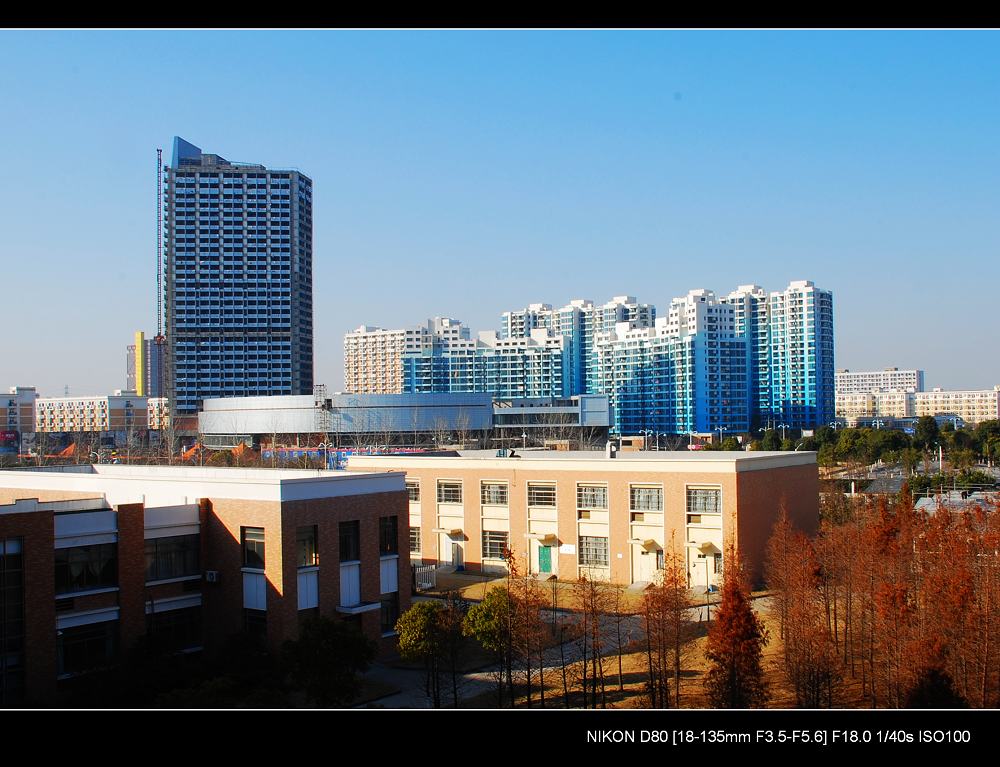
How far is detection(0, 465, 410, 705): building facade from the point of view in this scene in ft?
27.0

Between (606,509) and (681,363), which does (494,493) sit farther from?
(681,363)

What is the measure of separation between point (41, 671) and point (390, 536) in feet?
13.4

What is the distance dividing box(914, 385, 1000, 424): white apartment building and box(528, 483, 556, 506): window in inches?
2865

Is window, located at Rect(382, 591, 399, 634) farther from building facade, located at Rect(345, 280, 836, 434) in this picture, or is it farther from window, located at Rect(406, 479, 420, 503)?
building facade, located at Rect(345, 280, 836, 434)

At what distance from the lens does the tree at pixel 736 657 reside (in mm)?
8039

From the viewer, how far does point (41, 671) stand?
8250 mm

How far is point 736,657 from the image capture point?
26.5 feet

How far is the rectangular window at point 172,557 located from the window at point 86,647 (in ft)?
2.40

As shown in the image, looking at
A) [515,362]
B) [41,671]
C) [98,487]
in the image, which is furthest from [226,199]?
[41,671]

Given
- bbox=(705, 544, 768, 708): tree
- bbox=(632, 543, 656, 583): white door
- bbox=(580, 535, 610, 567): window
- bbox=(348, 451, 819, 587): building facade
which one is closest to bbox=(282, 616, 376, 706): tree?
bbox=(705, 544, 768, 708): tree

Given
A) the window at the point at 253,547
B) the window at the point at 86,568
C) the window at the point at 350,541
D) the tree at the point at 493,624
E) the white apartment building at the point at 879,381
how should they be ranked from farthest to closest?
the white apartment building at the point at 879,381 → the window at the point at 350,541 → the window at the point at 253,547 → the tree at the point at 493,624 → the window at the point at 86,568

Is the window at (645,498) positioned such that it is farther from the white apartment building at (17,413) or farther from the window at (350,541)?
the white apartment building at (17,413)

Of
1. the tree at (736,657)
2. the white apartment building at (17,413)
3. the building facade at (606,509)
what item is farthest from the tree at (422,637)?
the white apartment building at (17,413)
